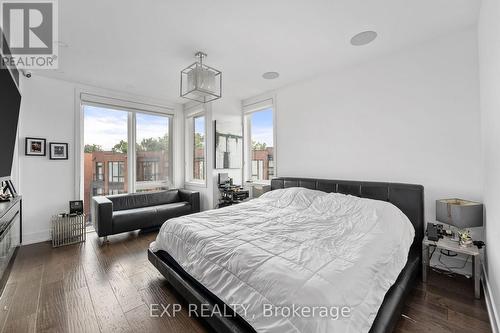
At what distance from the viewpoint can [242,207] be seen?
291 cm

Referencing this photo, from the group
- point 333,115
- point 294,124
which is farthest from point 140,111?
point 333,115

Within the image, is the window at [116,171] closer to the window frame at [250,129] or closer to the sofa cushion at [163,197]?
the sofa cushion at [163,197]

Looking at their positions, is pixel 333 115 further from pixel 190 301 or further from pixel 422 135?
pixel 190 301

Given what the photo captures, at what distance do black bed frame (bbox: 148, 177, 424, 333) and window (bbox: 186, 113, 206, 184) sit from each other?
2336 mm

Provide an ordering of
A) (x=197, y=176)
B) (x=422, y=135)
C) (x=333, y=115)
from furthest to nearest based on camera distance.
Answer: (x=197, y=176)
(x=333, y=115)
(x=422, y=135)

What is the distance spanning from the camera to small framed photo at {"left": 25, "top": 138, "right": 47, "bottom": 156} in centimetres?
337

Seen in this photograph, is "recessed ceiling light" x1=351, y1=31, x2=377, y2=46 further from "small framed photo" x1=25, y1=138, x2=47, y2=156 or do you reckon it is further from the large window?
"small framed photo" x1=25, y1=138, x2=47, y2=156

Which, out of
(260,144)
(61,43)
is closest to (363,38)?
(260,144)

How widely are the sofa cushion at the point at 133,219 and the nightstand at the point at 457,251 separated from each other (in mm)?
3797

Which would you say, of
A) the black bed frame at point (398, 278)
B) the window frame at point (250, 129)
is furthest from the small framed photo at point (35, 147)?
the window frame at point (250, 129)

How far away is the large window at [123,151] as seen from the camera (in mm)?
4125

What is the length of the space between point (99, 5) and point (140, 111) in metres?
2.84

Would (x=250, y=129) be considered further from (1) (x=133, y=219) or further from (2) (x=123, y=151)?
(1) (x=133, y=219)

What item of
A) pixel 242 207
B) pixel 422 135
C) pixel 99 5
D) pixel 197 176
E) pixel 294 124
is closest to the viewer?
pixel 99 5
